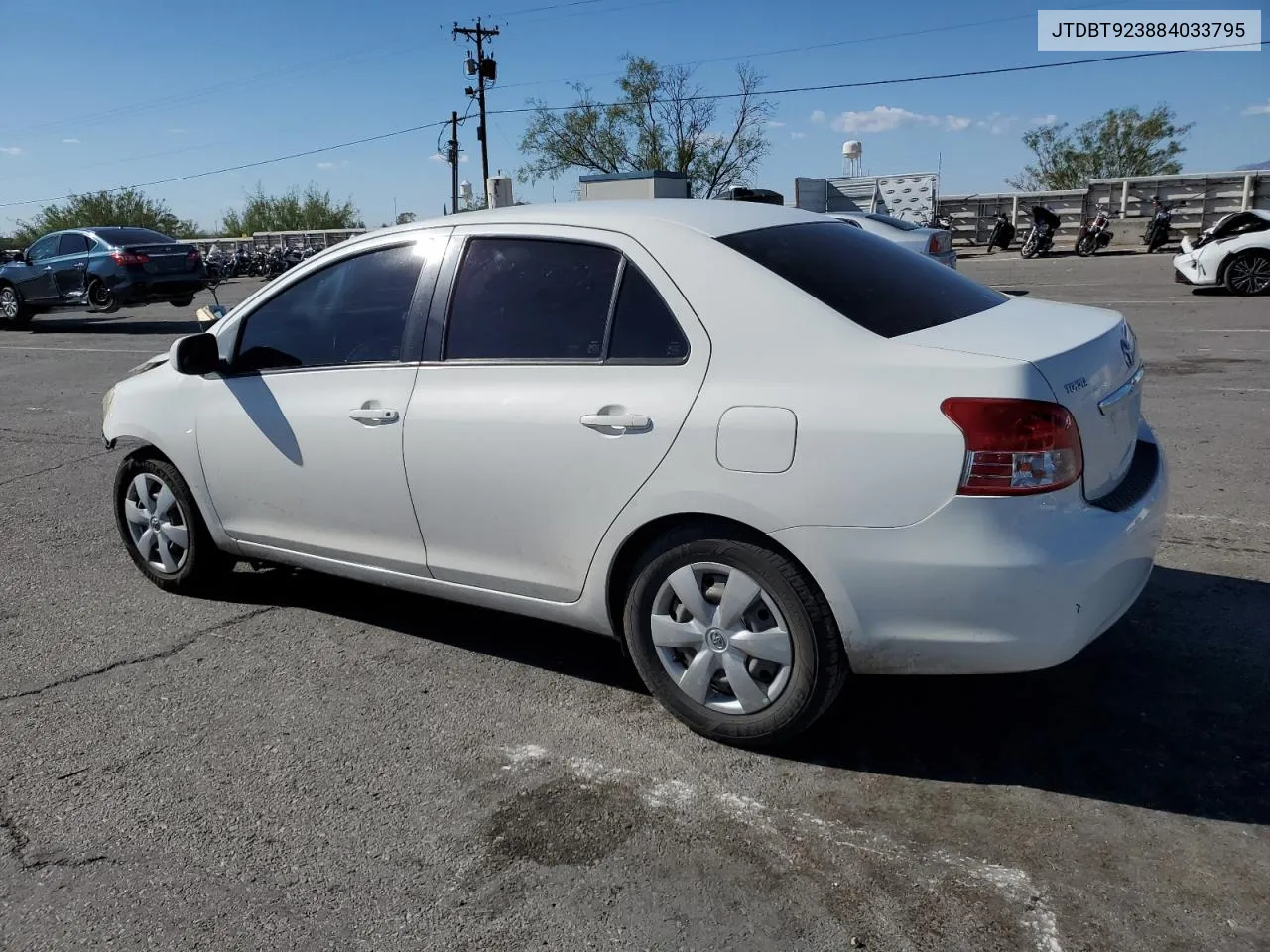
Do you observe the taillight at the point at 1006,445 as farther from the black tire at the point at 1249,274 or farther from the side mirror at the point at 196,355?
the black tire at the point at 1249,274

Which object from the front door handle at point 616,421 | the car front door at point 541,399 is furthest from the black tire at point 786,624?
the front door handle at point 616,421

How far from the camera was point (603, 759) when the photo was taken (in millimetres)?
3279

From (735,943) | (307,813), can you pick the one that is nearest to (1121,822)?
(735,943)

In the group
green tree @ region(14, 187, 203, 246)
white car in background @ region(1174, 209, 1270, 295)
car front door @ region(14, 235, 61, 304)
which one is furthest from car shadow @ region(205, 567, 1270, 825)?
green tree @ region(14, 187, 203, 246)

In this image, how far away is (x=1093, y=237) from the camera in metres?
27.3

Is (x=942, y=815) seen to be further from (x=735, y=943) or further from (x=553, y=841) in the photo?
(x=553, y=841)

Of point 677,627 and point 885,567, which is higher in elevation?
point 885,567

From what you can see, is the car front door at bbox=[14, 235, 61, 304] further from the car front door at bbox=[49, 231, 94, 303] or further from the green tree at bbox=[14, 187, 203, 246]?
the green tree at bbox=[14, 187, 203, 246]

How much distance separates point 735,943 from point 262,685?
2.20m

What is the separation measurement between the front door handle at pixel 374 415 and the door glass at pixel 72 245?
17490 mm

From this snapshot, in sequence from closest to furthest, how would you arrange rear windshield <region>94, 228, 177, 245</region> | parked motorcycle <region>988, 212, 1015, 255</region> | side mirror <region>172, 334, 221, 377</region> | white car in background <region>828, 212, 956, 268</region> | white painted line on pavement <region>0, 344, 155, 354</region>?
side mirror <region>172, 334, 221, 377</region>, white painted line on pavement <region>0, 344, 155, 354</region>, white car in background <region>828, 212, 956, 268</region>, rear windshield <region>94, 228, 177, 245</region>, parked motorcycle <region>988, 212, 1015, 255</region>

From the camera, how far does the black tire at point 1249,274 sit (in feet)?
48.7

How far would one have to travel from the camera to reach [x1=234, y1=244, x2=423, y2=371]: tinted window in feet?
13.0

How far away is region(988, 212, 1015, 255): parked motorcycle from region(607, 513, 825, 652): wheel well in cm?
3052
